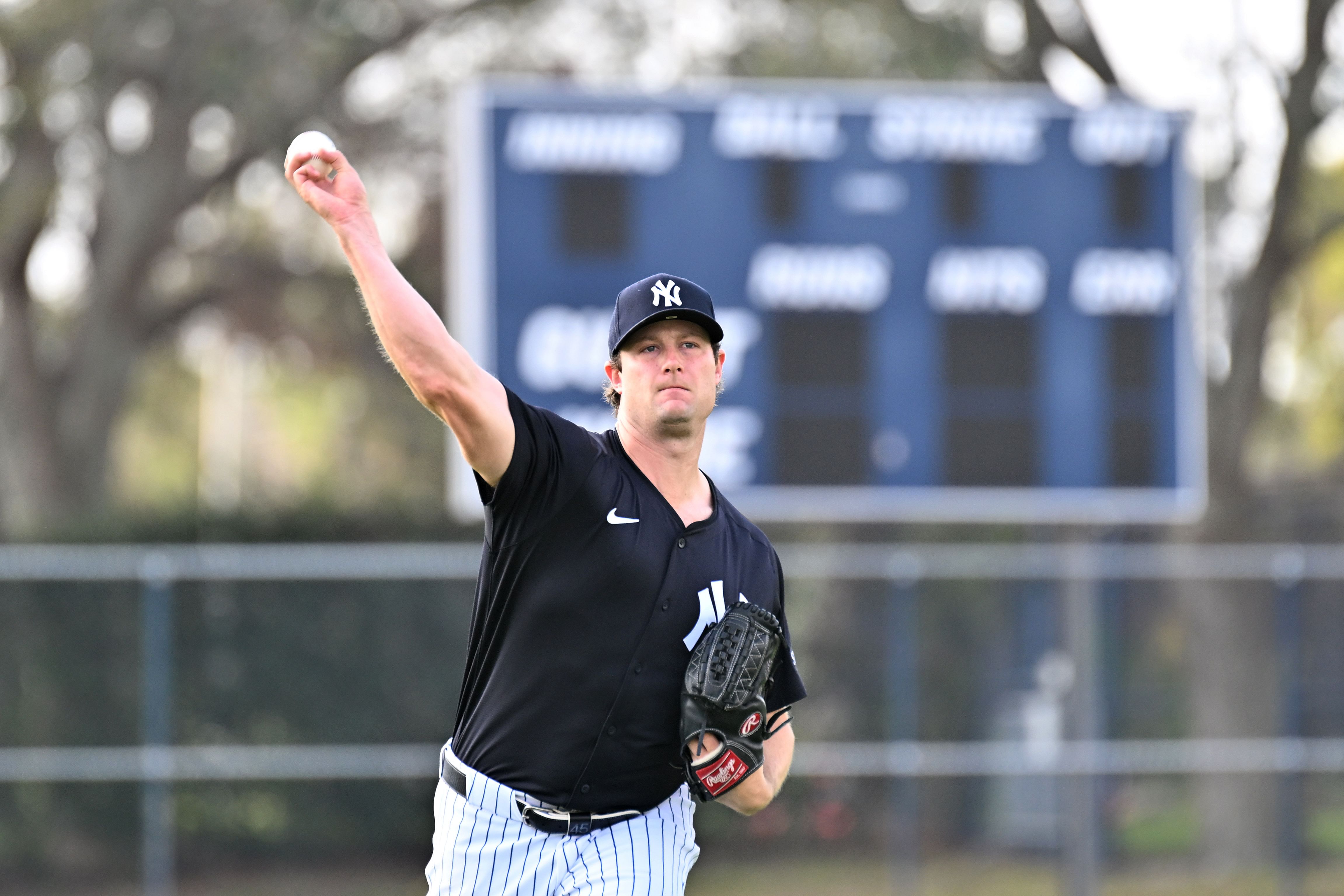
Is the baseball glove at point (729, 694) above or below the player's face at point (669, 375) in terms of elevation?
below

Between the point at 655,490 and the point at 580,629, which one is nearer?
the point at 580,629

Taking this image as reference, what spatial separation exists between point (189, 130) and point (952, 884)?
8.04 metres

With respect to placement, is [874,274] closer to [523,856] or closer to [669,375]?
[669,375]

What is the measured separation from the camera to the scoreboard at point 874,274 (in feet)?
29.2

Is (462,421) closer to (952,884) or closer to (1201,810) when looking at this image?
(952,884)

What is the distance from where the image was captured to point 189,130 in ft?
45.1

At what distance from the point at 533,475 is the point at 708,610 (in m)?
0.49

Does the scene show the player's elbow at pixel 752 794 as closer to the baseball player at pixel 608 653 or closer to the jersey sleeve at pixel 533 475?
the baseball player at pixel 608 653

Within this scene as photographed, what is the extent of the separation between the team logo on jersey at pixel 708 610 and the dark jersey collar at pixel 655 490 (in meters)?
0.13

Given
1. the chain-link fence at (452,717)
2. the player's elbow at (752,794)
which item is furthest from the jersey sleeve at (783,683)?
the chain-link fence at (452,717)

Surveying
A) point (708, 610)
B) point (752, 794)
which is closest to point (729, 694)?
point (708, 610)

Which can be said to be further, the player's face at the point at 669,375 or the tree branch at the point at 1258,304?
the tree branch at the point at 1258,304

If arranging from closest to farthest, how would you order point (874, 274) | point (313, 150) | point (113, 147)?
point (313, 150)
point (874, 274)
point (113, 147)

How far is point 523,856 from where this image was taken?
358 centimetres
